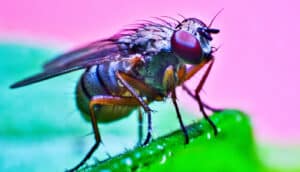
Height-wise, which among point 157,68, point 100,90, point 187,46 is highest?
point 187,46

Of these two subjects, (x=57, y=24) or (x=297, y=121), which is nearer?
(x=297, y=121)

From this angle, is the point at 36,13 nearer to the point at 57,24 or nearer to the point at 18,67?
the point at 57,24

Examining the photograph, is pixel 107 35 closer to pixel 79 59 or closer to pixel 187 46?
pixel 79 59

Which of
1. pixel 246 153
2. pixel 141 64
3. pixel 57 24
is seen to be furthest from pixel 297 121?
pixel 57 24

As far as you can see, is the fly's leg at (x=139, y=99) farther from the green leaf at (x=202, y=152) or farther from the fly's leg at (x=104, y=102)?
the green leaf at (x=202, y=152)

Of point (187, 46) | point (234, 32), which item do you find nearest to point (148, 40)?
point (187, 46)

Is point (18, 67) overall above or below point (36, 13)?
above

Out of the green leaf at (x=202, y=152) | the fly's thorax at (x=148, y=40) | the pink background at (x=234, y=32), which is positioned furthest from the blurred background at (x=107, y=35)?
the green leaf at (x=202, y=152)

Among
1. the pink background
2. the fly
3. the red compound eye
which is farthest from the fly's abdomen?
Answer: the pink background
